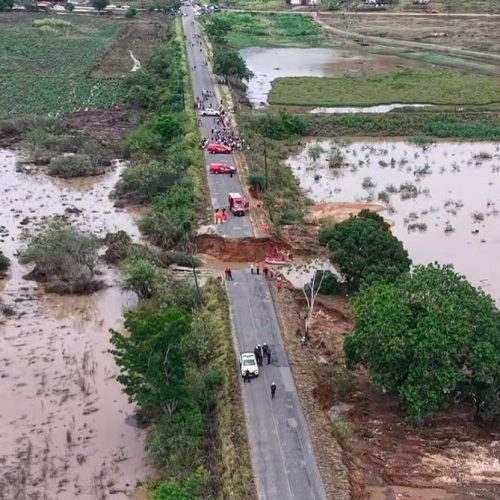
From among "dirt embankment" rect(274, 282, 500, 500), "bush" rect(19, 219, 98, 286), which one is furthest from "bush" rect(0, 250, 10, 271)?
"dirt embankment" rect(274, 282, 500, 500)

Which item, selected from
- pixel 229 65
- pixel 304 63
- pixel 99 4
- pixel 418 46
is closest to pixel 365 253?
pixel 229 65

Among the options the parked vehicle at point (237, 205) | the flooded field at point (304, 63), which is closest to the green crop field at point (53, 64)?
the flooded field at point (304, 63)

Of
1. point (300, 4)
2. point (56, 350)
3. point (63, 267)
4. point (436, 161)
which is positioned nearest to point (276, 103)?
point (436, 161)

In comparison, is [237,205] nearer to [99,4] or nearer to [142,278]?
[142,278]

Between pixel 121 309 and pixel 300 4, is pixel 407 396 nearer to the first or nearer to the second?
pixel 121 309

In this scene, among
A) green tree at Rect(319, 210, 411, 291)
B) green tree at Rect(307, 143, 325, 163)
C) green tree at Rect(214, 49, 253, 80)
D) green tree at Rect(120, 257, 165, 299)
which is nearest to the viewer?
green tree at Rect(319, 210, 411, 291)

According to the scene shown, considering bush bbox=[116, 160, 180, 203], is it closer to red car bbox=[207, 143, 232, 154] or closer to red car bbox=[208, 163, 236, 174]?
red car bbox=[208, 163, 236, 174]
